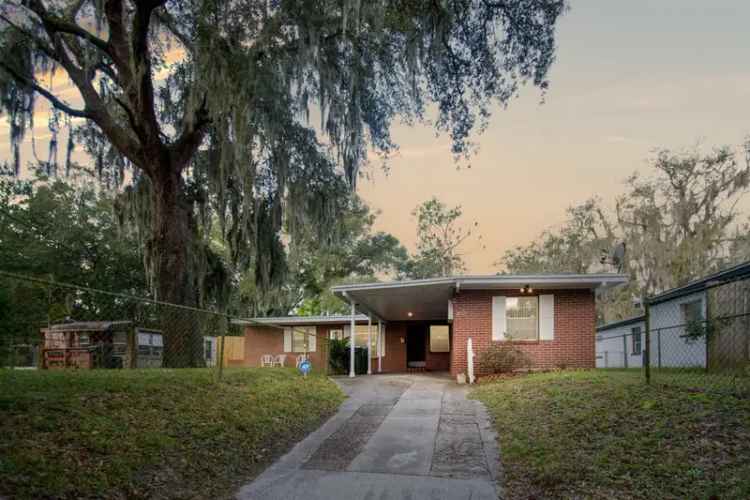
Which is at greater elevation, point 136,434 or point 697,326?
point 697,326

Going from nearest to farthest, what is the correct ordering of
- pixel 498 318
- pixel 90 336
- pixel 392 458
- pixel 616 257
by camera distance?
pixel 392 458, pixel 90 336, pixel 498 318, pixel 616 257

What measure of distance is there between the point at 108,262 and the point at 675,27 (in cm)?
2283

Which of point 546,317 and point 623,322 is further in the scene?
point 623,322

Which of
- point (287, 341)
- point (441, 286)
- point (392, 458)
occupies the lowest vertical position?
point (392, 458)

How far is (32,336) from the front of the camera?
31.8 ft

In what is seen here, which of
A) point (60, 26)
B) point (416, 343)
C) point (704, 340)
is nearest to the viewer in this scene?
point (60, 26)

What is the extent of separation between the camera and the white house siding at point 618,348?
20344mm

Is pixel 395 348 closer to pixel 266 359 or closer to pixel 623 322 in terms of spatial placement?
pixel 266 359

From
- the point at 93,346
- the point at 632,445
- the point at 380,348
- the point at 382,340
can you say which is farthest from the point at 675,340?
the point at 93,346

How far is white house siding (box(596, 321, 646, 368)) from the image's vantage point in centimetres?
2034

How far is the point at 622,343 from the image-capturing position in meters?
22.4

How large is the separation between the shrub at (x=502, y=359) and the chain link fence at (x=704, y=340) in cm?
292

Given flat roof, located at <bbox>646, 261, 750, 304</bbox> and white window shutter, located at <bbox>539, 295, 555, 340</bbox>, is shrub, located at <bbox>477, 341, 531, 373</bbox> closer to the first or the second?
white window shutter, located at <bbox>539, 295, 555, 340</bbox>

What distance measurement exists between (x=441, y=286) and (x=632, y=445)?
8.91 m
